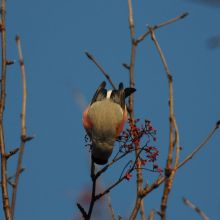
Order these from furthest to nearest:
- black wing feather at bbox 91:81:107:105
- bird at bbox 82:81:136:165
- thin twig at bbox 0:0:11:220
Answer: black wing feather at bbox 91:81:107:105 → bird at bbox 82:81:136:165 → thin twig at bbox 0:0:11:220

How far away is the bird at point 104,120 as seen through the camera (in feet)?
14.3

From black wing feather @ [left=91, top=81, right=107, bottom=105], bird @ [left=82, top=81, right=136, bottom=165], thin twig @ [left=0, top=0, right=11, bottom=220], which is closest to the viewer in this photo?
thin twig @ [left=0, top=0, right=11, bottom=220]

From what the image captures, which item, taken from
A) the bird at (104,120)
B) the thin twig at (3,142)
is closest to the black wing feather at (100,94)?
the bird at (104,120)

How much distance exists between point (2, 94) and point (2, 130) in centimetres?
34

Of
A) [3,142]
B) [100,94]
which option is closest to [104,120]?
[100,94]

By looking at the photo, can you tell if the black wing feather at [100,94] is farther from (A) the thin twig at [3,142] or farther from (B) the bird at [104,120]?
(A) the thin twig at [3,142]

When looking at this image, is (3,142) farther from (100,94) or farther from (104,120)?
(100,94)

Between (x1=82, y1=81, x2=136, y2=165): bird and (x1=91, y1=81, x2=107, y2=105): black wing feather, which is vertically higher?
(x1=91, y1=81, x2=107, y2=105): black wing feather

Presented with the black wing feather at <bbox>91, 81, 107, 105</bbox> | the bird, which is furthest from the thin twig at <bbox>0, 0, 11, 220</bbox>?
the black wing feather at <bbox>91, 81, 107, 105</bbox>

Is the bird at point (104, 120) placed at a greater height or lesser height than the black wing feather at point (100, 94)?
lesser

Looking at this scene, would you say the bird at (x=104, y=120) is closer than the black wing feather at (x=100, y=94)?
Yes

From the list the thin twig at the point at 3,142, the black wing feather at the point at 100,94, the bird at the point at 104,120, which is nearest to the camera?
the thin twig at the point at 3,142

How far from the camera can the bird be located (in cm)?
436

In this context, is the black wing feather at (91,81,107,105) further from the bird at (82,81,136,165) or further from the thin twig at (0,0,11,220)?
the thin twig at (0,0,11,220)
